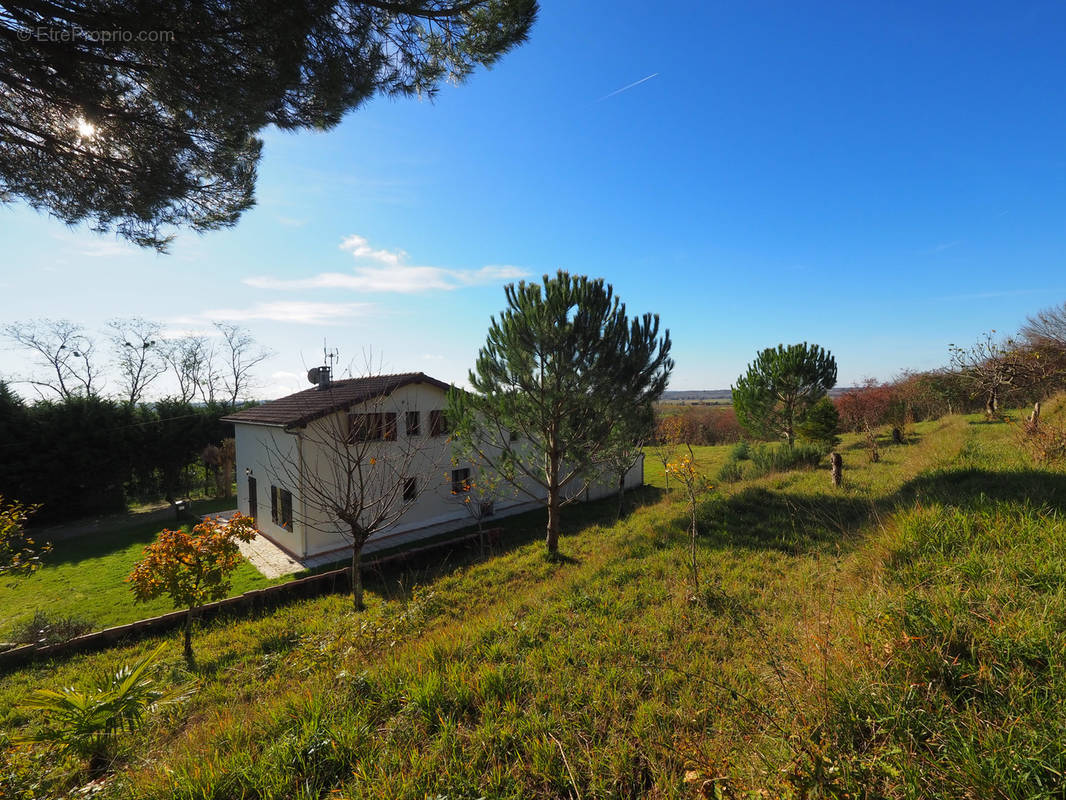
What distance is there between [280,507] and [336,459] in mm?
3562

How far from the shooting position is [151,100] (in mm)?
4219

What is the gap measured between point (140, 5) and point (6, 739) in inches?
264

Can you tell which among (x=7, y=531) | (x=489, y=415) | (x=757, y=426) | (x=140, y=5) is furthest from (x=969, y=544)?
(x=757, y=426)

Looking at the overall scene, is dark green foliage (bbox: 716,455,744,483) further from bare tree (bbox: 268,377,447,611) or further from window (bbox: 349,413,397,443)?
window (bbox: 349,413,397,443)

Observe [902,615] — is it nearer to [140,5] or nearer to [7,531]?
[140,5]

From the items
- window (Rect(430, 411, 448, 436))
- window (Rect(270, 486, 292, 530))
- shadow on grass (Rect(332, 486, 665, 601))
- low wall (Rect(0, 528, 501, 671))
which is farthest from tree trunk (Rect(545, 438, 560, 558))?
window (Rect(270, 486, 292, 530))

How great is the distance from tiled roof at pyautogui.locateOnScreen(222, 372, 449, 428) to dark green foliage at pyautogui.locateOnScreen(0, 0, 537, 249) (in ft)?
17.3

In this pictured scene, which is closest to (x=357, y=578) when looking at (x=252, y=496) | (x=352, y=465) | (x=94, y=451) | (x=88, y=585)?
(x=352, y=465)

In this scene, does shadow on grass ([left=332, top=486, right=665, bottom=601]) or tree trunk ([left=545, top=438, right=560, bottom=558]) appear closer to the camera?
shadow on grass ([left=332, top=486, right=665, bottom=601])

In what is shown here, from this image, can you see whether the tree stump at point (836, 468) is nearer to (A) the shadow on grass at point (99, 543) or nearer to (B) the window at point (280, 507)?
(B) the window at point (280, 507)

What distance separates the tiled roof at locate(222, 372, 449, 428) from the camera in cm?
1025

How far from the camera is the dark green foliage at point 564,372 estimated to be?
8867 mm

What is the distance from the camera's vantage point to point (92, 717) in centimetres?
313

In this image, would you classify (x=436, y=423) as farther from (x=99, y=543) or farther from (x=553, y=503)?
(x=99, y=543)
